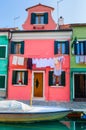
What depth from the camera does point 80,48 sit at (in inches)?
1021

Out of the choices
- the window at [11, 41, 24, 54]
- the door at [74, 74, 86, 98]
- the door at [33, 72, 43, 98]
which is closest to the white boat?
the door at [74, 74, 86, 98]

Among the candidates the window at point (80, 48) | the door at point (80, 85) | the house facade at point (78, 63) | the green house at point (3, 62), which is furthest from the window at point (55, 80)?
the green house at point (3, 62)

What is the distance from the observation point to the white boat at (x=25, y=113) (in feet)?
55.9

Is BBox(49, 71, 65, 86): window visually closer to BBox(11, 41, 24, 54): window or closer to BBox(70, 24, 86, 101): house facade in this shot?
BBox(70, 24, 86, 101): house facade

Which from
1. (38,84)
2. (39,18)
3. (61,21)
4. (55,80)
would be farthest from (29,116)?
(61,21)

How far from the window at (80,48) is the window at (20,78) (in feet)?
15.0

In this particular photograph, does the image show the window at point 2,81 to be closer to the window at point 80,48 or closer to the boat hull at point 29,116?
the window at point 80,48

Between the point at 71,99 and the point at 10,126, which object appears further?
the point at 71,99

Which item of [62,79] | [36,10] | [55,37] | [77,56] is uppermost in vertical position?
[36,10]

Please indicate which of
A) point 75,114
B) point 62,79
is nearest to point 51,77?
point 62,79

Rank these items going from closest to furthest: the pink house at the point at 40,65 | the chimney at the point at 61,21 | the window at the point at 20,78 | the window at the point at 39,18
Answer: the pink house at the point at 40,65, the window at the point at 20,78, the window at the point at 39,18, the chimney at the point at 61,21

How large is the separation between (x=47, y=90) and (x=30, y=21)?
20.7 feet

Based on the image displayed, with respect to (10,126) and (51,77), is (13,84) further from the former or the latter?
(10,126)

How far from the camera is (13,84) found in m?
26.4
